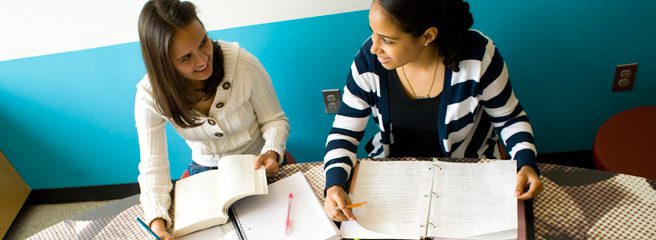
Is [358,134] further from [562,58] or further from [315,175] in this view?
[562,58]

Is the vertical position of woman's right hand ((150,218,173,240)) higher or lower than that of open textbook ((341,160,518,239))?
lower

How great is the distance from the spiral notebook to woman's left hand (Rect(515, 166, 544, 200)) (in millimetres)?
387

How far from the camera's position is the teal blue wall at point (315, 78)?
1567 millimetres

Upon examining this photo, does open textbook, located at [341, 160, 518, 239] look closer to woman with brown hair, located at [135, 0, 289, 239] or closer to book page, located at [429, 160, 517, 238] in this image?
book page, located at [429, 160, 517, 238]

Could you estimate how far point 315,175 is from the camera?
123 centimetres

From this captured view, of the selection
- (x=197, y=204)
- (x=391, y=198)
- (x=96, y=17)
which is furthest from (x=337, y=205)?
(x=96, y=17)

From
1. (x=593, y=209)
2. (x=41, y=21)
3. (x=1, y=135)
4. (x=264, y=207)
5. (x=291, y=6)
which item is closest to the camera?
(x=593, y=209)

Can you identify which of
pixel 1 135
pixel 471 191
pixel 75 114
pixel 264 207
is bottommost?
pixel 1 135

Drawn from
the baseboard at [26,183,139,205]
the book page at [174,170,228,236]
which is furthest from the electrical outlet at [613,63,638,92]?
the baseboard at [26,183,139,205]

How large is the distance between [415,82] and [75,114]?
1.52 m

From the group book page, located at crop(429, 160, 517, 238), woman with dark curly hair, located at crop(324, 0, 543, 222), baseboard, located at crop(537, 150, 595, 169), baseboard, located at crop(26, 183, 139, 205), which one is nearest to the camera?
book page, located at crop(429, 160, 517, 238)

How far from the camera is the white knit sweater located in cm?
134

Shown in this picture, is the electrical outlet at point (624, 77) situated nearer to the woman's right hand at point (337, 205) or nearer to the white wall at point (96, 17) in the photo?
the white wall at point (96, 17)

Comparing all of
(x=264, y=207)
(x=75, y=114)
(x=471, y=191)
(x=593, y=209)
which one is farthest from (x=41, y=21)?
(x=593, y=209)
